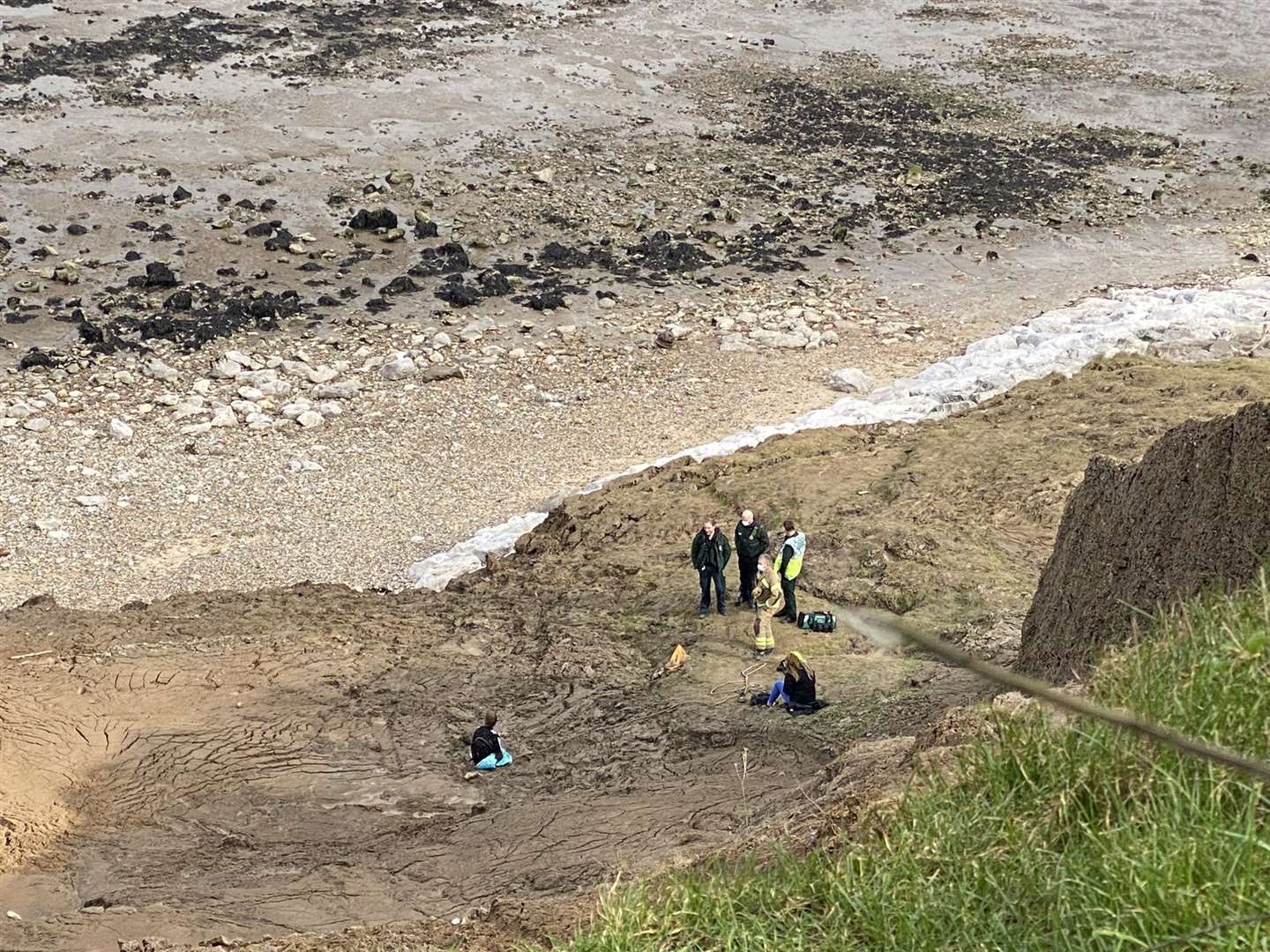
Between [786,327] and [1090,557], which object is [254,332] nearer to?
[786,327]

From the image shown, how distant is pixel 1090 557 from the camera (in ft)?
34.3

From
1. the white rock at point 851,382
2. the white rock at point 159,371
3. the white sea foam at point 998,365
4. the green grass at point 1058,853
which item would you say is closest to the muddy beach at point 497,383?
the white rock at point 159,371

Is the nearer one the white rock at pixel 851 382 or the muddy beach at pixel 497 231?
the muddy beach at pixel 497 231

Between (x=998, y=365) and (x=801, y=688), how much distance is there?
38.9 ft

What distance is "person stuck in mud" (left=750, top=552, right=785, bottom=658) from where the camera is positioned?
13.2m

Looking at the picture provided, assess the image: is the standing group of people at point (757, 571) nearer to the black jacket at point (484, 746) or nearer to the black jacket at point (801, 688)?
the black jacket at point (801, 688)

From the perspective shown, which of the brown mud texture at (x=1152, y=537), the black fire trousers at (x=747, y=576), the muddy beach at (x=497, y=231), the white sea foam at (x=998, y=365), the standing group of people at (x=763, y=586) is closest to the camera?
the brown mud texture at (x=1152, y=537)

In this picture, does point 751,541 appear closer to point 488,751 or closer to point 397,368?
point 488,751

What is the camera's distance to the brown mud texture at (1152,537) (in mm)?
8359

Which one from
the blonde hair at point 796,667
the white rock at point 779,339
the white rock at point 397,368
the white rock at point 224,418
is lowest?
the white rock at point 779,339

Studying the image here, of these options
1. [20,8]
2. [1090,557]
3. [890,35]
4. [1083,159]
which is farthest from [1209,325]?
[20,8]

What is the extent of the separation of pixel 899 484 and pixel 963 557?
6.43ft

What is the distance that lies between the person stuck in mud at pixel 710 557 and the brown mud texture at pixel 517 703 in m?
0.34

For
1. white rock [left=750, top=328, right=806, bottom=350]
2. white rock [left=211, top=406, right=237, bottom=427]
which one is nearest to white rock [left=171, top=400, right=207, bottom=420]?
white rock [left=211, top=406, right=237, bottom=427]
